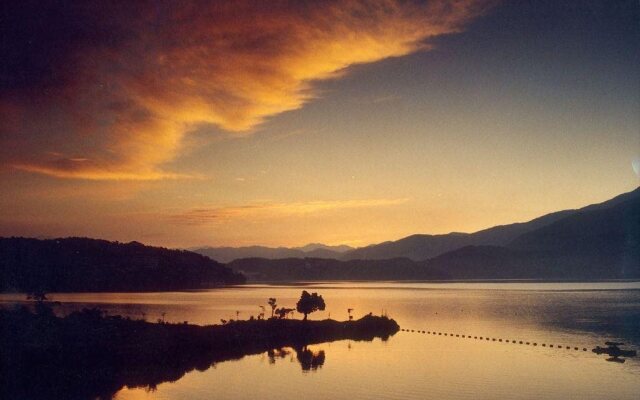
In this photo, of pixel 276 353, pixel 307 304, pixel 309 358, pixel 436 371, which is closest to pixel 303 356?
pixel 309 358

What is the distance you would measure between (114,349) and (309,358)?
32.8 meters

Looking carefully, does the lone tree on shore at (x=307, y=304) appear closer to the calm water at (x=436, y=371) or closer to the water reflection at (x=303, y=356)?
the calm water at (x=436, y=371)

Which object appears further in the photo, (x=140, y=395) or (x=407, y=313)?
(x=407, y=313)

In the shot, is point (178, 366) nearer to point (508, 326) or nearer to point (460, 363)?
point (460, 363)

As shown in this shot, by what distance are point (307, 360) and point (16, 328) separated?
53743mm

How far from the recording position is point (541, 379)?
76250 millimetres

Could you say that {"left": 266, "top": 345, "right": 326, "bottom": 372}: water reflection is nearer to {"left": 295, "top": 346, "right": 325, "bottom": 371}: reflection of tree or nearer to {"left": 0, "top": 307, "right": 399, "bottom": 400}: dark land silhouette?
{"left": 295, "top": 346, "right": 325, "bottom": 371}: reflection of tree

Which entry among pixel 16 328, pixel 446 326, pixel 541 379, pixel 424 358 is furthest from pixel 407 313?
pixel 16 328

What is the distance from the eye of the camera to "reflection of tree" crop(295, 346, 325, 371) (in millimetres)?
87688

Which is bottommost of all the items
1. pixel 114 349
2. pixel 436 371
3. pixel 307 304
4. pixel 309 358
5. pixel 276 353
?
Result: pixel 436 371

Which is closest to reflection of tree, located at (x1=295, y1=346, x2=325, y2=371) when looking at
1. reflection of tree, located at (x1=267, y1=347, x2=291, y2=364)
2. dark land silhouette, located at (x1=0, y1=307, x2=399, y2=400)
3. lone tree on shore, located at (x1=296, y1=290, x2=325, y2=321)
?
dark land silhouette, located at (x1=0, y1=307, x2=399, y2=400)

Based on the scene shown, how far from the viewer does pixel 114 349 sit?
91.0 meters

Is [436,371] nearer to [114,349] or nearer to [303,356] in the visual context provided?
[303,356]

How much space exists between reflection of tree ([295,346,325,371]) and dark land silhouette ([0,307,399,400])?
163mm
